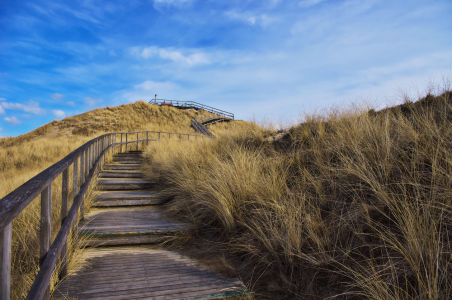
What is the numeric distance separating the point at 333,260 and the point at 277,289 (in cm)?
64

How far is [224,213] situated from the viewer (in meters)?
3.98

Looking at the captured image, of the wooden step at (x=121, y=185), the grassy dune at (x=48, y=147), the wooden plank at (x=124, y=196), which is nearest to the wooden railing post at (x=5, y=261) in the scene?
the grassy dune at (x=48, y=147)

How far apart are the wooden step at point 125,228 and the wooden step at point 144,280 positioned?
39 centimetres

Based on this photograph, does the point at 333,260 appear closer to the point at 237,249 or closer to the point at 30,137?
the point at 237,249

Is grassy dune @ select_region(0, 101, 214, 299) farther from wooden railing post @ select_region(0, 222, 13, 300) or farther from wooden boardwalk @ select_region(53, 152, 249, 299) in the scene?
wooden railing post @ select_region(0, 222, 13, 300)

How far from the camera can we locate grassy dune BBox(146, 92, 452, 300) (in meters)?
2.19

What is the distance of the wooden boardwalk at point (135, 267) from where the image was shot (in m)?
2.68

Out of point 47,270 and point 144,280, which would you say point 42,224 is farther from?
point 144,280

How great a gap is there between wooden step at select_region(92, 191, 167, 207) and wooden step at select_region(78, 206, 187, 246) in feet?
2.25

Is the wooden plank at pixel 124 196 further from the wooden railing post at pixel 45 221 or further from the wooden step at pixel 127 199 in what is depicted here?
the wooden railing post at pixel 45 221

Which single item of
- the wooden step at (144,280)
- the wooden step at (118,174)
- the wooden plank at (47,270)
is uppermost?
the wooden step at (118,174)

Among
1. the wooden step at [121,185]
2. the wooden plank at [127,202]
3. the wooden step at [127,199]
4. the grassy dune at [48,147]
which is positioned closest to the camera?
the grassy dune at [48,147]

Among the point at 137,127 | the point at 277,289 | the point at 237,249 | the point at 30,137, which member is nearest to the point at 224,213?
the point at 237,249

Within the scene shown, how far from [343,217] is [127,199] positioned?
5202 millimetres
